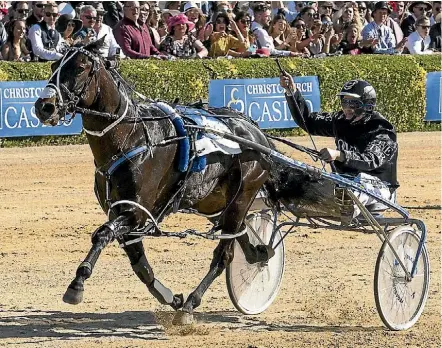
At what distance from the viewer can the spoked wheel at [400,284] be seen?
675cm

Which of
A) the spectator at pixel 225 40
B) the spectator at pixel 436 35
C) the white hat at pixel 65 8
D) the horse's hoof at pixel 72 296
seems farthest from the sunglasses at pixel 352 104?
the spectator at pixel 436 35

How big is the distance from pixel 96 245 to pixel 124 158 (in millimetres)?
524

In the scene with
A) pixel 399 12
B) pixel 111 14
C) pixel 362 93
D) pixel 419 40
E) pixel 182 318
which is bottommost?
pixel 182 318

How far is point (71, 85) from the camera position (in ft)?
19.1

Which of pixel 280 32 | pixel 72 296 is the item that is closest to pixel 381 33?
pixel 280 32

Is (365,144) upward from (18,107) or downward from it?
upward

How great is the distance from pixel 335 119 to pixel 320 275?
1.48 m

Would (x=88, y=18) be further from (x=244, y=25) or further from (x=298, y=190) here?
(x=298, y=190)

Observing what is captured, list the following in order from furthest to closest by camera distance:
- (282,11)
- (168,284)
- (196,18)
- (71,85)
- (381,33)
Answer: (381,33)
(282,11)
(196,18)
(168,284)
(71,85)

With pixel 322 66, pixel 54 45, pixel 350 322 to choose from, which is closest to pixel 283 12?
pixel 322 66

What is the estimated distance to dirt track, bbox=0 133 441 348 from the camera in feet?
21.4

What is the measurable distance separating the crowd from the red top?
0.01 m

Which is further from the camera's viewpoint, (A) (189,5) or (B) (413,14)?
(B) (413,14)

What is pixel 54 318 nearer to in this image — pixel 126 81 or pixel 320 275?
pixel 126 81
